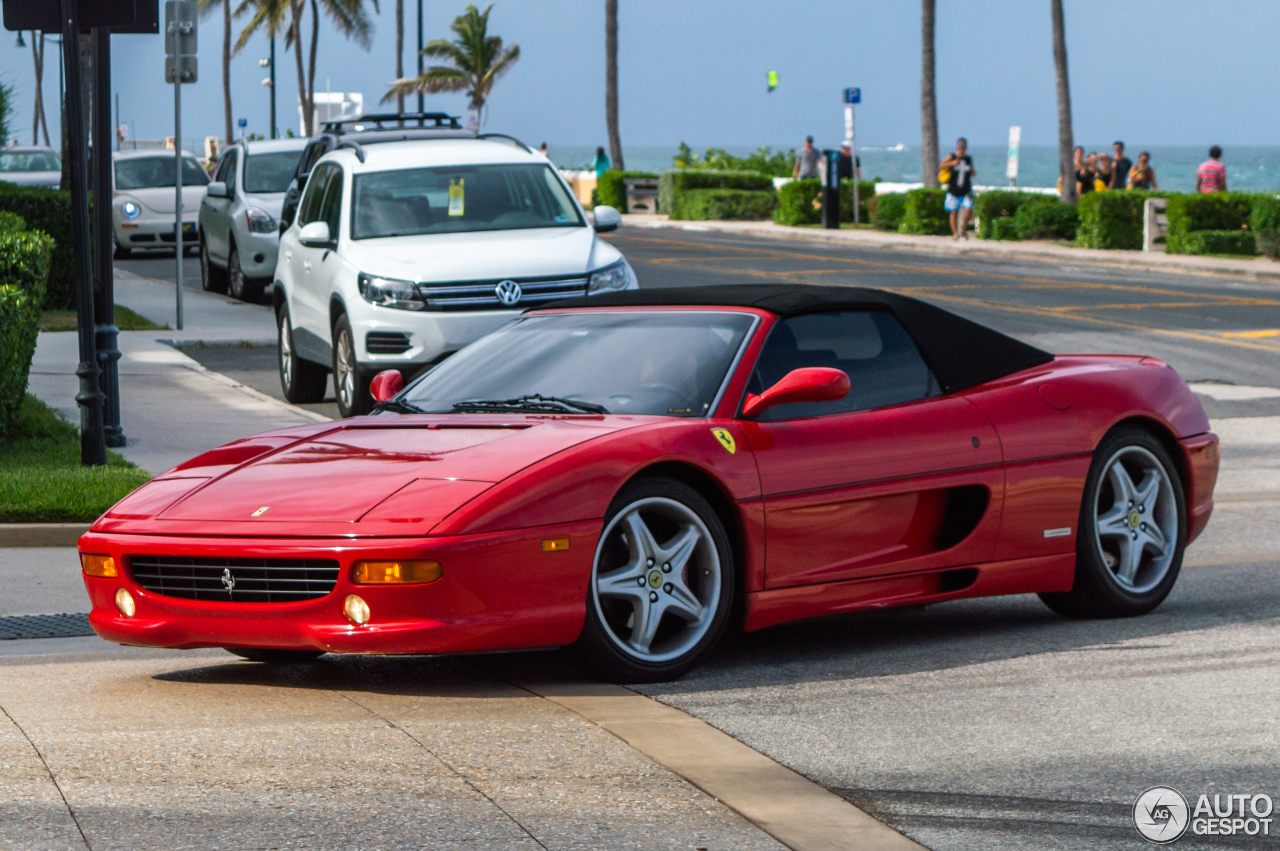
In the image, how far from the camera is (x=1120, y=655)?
6.55 meters

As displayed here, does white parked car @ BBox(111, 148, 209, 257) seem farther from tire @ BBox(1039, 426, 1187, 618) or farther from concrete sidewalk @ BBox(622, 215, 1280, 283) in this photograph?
tire @ BBox(1039, 426, 1187, 618)

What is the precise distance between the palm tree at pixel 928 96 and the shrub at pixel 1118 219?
38.6 ft

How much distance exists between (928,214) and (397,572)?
1387 inches

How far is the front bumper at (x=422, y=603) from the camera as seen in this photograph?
5.54 meters

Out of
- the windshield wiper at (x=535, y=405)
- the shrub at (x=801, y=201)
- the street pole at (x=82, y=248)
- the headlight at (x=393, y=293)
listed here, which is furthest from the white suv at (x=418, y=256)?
the shrub at (x=801, y=201)

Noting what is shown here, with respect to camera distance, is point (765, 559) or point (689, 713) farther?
point (765, 559)

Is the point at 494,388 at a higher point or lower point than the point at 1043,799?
higher

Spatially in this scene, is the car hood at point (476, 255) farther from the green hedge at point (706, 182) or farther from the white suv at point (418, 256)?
the green hedge at point (706, 182)

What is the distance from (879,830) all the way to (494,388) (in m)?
2.79

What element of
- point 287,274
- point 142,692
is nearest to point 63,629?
point 142,692

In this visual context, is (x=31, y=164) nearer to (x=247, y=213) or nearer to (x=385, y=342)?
(x=247, y=213)

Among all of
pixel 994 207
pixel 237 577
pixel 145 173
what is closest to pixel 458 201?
pixel 237 577

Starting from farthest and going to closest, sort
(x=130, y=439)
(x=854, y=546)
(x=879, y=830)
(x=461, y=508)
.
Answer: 1. (x=130, y=439)
2. (x=854, y=546)
3. (x=461, y=508)
4. (x=879, y=830)

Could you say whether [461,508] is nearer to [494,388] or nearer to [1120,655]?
[494,388]
